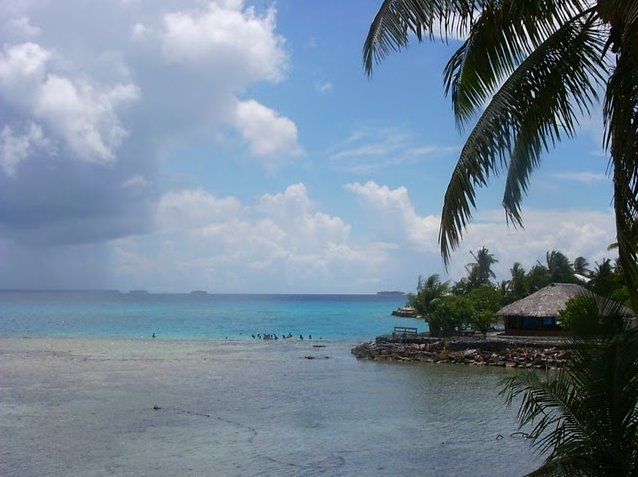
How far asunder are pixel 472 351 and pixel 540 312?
6040 mm

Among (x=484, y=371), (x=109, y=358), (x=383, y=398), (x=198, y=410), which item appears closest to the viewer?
(x=198, y=410)

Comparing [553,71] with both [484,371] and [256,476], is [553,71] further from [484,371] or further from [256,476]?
[484,371]

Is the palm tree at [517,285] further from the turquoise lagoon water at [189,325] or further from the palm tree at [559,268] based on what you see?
the turquoise lagoon water at [189,325]

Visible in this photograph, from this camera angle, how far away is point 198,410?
803 inches

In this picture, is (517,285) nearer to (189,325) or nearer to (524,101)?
(189,325)

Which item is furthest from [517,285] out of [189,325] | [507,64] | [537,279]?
[507,64]

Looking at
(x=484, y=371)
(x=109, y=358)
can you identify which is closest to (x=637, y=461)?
(x=484, y=371)

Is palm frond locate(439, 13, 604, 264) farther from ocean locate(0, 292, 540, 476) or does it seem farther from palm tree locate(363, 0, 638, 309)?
ocean locate(0, 292, 540, 476)

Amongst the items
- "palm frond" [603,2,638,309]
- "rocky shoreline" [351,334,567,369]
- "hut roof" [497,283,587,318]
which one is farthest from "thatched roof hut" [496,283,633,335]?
"palm frond" [603,2,638,309]

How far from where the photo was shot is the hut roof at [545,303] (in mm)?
36312

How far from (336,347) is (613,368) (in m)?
39.2

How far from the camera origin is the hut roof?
119 feet

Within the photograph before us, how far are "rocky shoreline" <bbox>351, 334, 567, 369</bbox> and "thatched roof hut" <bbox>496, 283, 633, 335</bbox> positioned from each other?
6.83 feet

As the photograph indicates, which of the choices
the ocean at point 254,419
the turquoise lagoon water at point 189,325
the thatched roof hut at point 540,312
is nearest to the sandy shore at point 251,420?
the ocean at point 254,419
